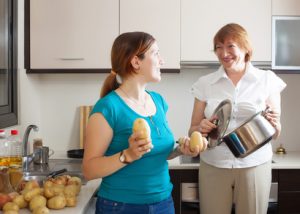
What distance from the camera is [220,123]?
152cm

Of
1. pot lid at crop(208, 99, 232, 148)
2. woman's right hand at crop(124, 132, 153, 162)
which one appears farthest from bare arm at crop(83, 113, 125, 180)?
pot lid at crop(208, 99, 232, 148)

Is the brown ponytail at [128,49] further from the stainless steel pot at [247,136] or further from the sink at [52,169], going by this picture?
the sink at [52,169]

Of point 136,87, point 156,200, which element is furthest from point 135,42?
point 156,200

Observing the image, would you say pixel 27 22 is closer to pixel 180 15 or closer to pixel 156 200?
pixel 180 15

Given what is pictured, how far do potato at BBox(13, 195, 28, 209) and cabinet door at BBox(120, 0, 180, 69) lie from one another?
137cm

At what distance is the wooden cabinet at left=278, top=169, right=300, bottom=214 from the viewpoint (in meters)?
2.37

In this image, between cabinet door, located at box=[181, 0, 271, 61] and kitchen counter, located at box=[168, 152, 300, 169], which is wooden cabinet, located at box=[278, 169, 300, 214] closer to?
kitchen counter, located at box=[168, 152, 300, 169]

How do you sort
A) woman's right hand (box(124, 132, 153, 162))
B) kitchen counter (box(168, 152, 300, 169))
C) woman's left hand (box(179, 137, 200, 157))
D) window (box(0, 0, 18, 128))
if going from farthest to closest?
kitchen counter (box(168, 152, 300, 169)) → window (box(0, 0, 18, 128)) → woman's left hand (box(179, 137, 200, 157)) → woman's right hand (box(124, 132, 153, 162))

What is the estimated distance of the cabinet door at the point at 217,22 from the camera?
2557 millimetres

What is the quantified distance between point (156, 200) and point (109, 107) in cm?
35

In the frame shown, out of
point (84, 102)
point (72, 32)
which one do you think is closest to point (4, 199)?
point (72, 32)

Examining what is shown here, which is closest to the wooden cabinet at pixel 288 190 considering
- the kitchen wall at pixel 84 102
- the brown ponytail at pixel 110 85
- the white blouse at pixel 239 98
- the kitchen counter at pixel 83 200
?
the white blouse at pixel 239 98

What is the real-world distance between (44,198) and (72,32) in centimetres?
137

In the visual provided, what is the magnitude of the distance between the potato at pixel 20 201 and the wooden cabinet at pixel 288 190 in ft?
4.91
